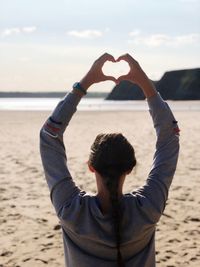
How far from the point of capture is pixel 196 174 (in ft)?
31.0

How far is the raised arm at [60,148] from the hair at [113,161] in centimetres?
15

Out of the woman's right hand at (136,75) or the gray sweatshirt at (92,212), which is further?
the woman's right hand at (136,75)

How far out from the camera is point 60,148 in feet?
6.31

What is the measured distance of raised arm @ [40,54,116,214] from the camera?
1.87 meters

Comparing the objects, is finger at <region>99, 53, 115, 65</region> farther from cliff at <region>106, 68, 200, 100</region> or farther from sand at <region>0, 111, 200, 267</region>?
cliff at <region>106, 68, 200, 100</region>

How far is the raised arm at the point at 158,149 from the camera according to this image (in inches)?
74.8

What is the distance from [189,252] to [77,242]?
3.50 metres

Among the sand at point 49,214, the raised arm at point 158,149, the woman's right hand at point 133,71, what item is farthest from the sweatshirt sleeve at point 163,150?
the sand at point 49,214

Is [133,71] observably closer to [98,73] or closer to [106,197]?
[98,73]

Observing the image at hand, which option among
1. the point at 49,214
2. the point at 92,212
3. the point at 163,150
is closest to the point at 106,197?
the point at 92,212

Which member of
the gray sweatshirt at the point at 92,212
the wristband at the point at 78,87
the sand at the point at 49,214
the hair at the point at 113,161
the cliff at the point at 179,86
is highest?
the wristband at the point at 78,87

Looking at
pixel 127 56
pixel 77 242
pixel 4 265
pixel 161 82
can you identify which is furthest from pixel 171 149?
pixel 161 82

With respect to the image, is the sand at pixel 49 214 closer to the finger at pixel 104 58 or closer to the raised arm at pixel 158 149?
the raised arm at pixel 158 149

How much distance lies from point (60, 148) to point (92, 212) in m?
0.31
